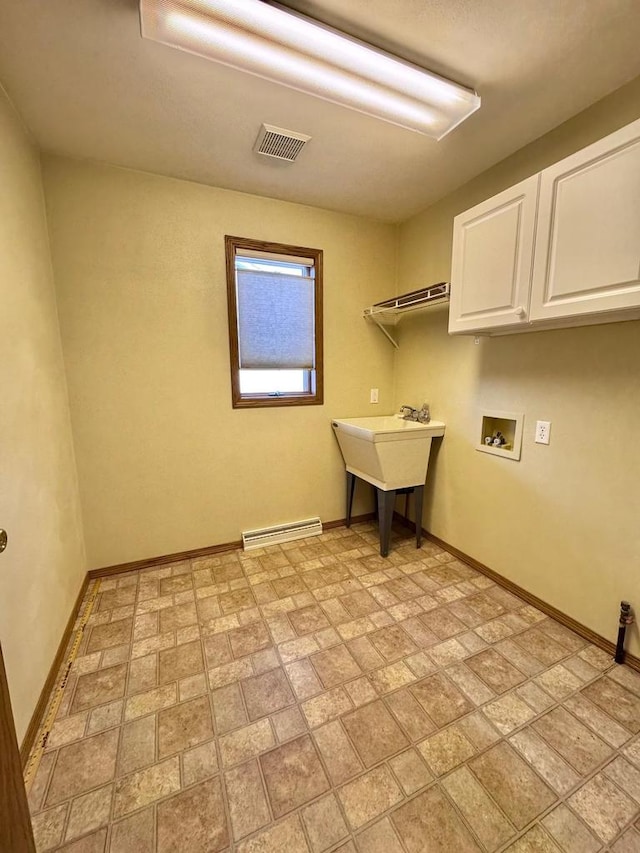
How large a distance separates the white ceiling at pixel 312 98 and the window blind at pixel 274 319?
61 cm

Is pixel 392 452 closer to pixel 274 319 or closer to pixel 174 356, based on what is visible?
pixel 274 319

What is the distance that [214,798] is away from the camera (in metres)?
1.07

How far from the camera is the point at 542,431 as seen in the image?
6.05 feet

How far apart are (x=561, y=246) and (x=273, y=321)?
5.65 ft

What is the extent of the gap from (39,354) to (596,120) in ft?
9.22

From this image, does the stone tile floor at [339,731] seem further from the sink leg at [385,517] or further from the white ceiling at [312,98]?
the white ceiling at [312,98]

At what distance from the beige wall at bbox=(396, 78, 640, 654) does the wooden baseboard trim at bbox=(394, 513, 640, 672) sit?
0.04 m

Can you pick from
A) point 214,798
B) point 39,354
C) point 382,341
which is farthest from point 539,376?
point 39,354

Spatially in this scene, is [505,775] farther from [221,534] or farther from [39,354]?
[39,354]

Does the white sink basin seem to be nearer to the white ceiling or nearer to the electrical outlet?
the electrical outlet

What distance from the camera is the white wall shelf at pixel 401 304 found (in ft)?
7.09

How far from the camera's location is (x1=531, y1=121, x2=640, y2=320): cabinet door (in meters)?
1.23

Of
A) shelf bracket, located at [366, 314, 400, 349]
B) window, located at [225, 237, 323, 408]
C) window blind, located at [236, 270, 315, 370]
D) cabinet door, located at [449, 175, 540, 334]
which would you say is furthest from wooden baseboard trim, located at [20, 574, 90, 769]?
shelf bracket, located at [366, 314, 400, 349]

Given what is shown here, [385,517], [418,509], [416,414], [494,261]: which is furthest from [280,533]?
[494,261]
